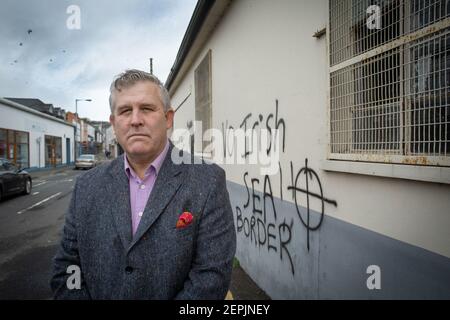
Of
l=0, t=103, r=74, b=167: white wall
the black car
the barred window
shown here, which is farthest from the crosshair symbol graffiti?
l=0, t=103, r=74, b=167: white wall

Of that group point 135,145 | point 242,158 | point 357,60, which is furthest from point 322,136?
point 242,158

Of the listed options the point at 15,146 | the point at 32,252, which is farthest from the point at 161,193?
the point at 15,146

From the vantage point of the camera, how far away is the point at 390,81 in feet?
5.78

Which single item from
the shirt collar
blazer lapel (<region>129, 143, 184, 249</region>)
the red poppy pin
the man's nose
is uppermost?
the man's nose

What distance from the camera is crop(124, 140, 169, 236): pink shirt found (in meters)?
1.60

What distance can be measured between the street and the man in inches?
97.8

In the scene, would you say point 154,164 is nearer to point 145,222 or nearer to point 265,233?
point 145,222

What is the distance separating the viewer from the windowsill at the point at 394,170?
1.38 metres

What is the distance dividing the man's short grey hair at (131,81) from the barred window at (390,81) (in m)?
1.39

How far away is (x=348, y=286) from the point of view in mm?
2074

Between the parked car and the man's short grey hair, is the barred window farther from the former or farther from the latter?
the parked car

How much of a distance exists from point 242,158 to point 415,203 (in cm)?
271

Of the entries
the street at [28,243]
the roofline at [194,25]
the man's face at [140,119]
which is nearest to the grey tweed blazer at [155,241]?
the man's face at [140,119]

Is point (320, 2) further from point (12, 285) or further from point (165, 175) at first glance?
point (12, 285)
